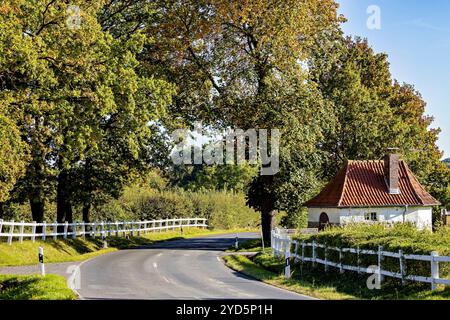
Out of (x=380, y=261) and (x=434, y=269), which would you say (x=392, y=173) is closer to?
(x=380, y=261)

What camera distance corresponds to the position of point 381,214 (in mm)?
49250

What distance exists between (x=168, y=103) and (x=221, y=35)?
5856 mm

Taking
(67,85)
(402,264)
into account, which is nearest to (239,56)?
(67,85)

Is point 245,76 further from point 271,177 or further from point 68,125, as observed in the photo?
point 68,125

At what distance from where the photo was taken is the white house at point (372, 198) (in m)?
48.5

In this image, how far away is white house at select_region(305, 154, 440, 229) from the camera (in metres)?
48.5

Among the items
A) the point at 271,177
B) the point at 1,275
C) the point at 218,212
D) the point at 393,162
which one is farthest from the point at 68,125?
the point at 218,212

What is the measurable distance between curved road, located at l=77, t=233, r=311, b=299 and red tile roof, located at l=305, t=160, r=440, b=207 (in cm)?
1428

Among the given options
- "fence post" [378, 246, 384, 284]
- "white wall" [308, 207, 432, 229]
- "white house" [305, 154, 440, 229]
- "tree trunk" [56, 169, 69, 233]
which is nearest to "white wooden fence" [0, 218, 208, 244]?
"tree trunk" [56, 169, 69, 233]

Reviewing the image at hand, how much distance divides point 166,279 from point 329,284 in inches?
240

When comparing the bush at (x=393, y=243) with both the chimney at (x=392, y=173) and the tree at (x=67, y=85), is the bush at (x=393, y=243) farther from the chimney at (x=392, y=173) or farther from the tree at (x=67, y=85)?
the chimney at (x=392, y=173)

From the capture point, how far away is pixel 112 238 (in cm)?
4688

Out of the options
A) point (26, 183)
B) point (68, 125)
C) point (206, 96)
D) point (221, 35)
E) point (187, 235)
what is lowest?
point (187, 235)

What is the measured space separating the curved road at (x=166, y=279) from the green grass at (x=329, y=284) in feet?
2.76
